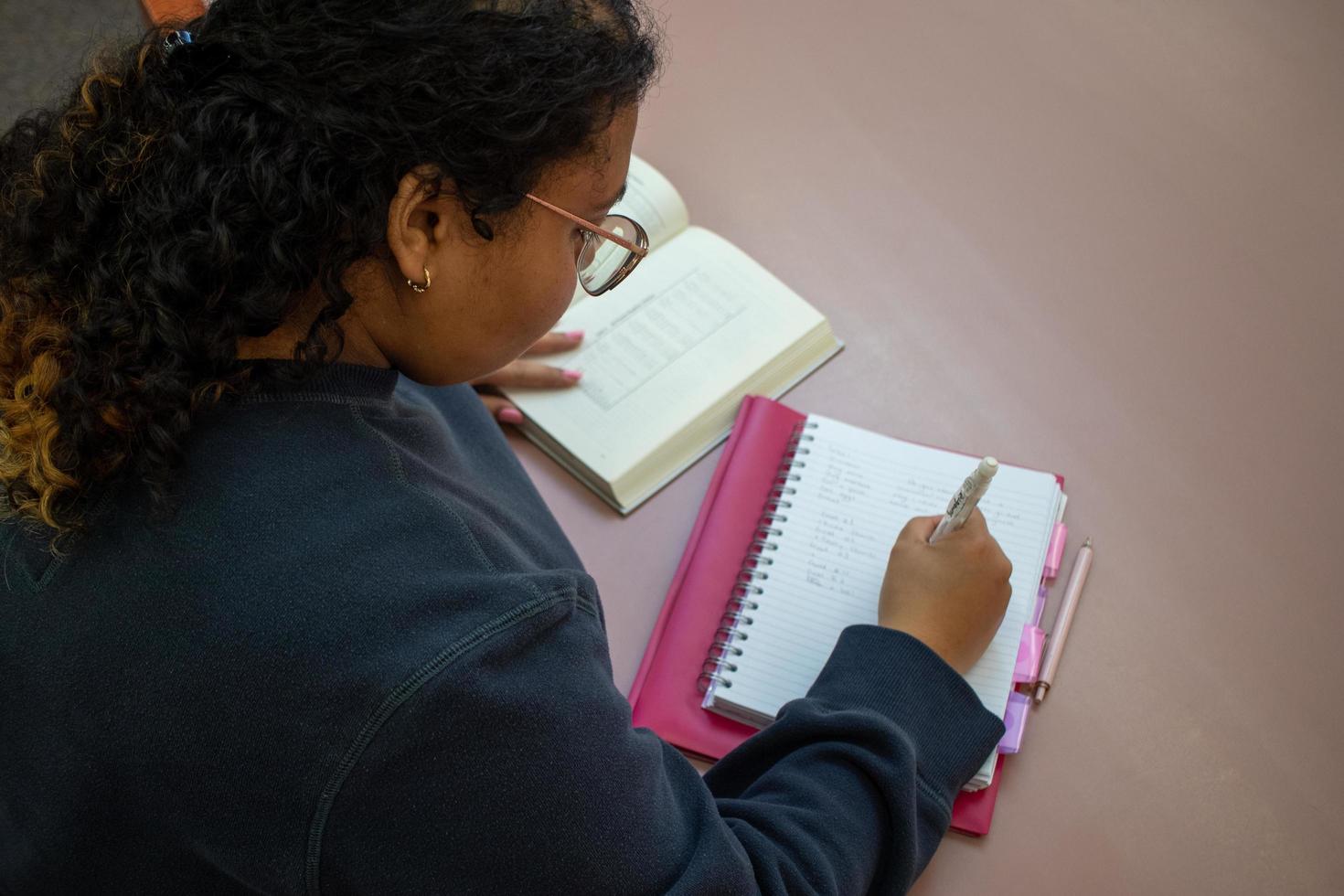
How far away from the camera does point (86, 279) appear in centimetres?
67

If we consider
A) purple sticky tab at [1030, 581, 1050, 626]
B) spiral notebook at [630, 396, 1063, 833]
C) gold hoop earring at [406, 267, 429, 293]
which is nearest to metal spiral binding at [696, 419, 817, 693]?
spiral notebook at [630, 396, 1063, 833]

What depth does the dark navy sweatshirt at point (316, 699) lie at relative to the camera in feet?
2.04

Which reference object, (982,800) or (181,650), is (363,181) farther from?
(982,800)

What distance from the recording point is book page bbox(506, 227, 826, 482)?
1.08m

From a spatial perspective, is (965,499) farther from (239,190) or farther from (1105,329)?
(239,190)

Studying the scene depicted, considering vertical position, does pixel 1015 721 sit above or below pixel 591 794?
below

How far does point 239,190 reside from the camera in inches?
25.2

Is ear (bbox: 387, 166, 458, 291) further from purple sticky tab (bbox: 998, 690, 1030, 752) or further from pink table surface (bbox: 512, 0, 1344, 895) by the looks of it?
purple sticky tab (bbox: 998, 690, 1030, 752)

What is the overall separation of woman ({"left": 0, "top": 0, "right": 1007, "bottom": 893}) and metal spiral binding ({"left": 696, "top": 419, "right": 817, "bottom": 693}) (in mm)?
218

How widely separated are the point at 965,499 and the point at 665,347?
1.20 feet

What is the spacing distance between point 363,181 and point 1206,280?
2.83ft

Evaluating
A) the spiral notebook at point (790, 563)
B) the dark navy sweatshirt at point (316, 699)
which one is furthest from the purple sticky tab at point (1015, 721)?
the dark navy sweatshirt at point (316, 699)

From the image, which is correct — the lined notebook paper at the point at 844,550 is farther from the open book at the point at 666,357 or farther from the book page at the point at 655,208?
the book page at the point at 655,208

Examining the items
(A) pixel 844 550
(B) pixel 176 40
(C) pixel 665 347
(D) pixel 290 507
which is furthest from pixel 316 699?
(C) pixel 665 347
